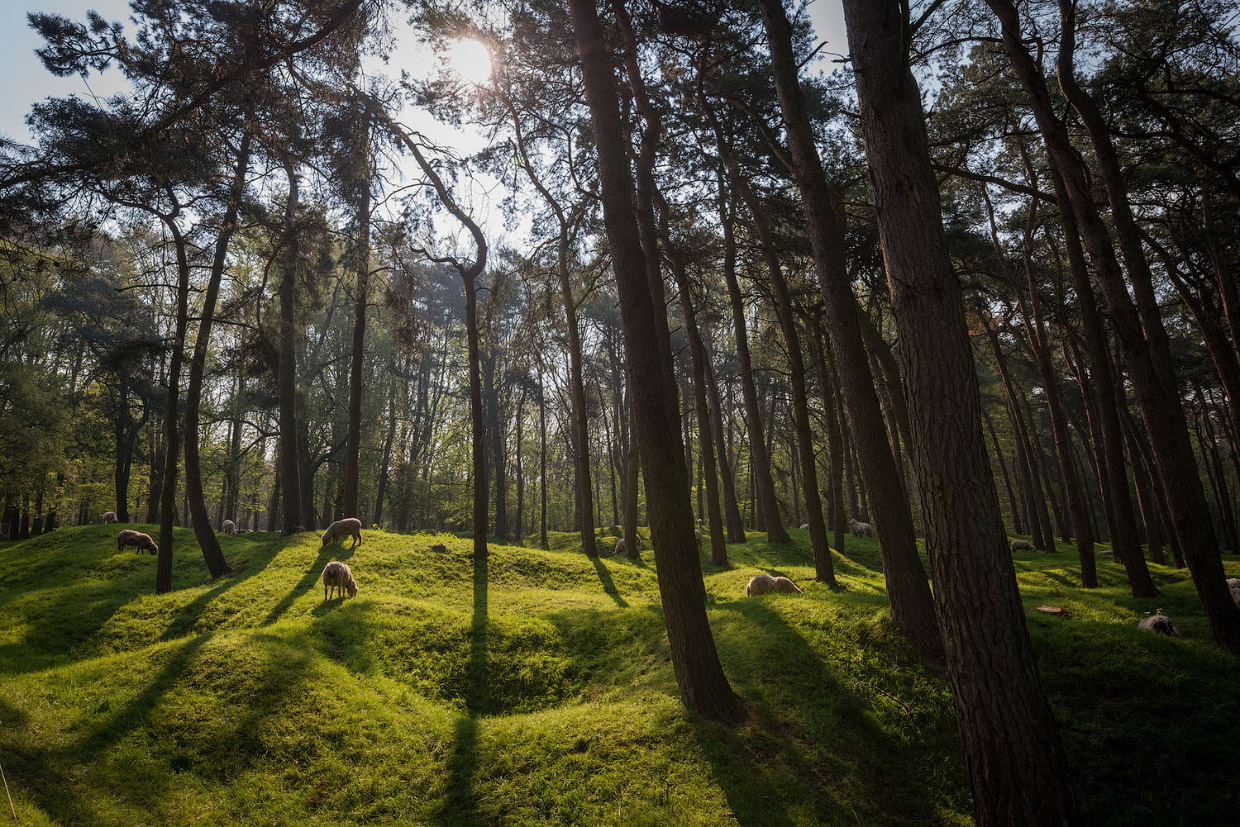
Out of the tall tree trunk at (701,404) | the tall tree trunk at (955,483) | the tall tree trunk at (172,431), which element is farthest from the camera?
the tall tree trunk at (701,404)

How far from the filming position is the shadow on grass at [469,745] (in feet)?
16.1

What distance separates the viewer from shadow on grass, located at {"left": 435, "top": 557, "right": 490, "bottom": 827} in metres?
4.89

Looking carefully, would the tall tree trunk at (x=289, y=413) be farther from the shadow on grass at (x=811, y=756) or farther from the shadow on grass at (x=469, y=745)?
the shadow on grass at (x=811, y=756)

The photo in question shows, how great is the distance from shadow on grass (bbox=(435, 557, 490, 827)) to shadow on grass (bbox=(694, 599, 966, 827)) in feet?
7.63

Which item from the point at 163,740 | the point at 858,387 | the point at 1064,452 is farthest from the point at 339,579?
the point at 1064,452

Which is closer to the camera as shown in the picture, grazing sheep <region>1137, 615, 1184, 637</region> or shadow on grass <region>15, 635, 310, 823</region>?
shadow on grass <region>15, 635, 310, 823</region>

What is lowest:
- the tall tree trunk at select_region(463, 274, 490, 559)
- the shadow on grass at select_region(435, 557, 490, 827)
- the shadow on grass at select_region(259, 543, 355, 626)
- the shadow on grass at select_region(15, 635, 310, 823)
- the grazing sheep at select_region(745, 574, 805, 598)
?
the shadow on grass at select_region(435, 557, 490, 827)

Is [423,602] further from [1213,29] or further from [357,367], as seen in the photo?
[1213,29]

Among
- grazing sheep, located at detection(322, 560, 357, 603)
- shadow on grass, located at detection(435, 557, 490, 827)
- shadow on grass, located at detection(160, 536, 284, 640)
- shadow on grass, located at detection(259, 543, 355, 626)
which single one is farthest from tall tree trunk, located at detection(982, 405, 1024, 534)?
shadow on grass, located at detection(160, 536, 284, 640)

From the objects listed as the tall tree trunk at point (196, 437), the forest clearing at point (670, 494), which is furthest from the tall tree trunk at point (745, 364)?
the tall tree trunk at point (196, 437)

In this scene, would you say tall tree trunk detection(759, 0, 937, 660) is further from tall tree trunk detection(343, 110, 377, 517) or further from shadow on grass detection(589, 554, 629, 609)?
tall tree trunk detection(343, 110, 377, 517)

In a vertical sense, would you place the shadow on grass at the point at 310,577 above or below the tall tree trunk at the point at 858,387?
below

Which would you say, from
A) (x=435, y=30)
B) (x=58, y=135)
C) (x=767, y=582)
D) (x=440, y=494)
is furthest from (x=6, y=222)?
(x=440, y=494)

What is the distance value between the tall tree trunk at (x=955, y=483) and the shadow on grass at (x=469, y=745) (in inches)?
167
